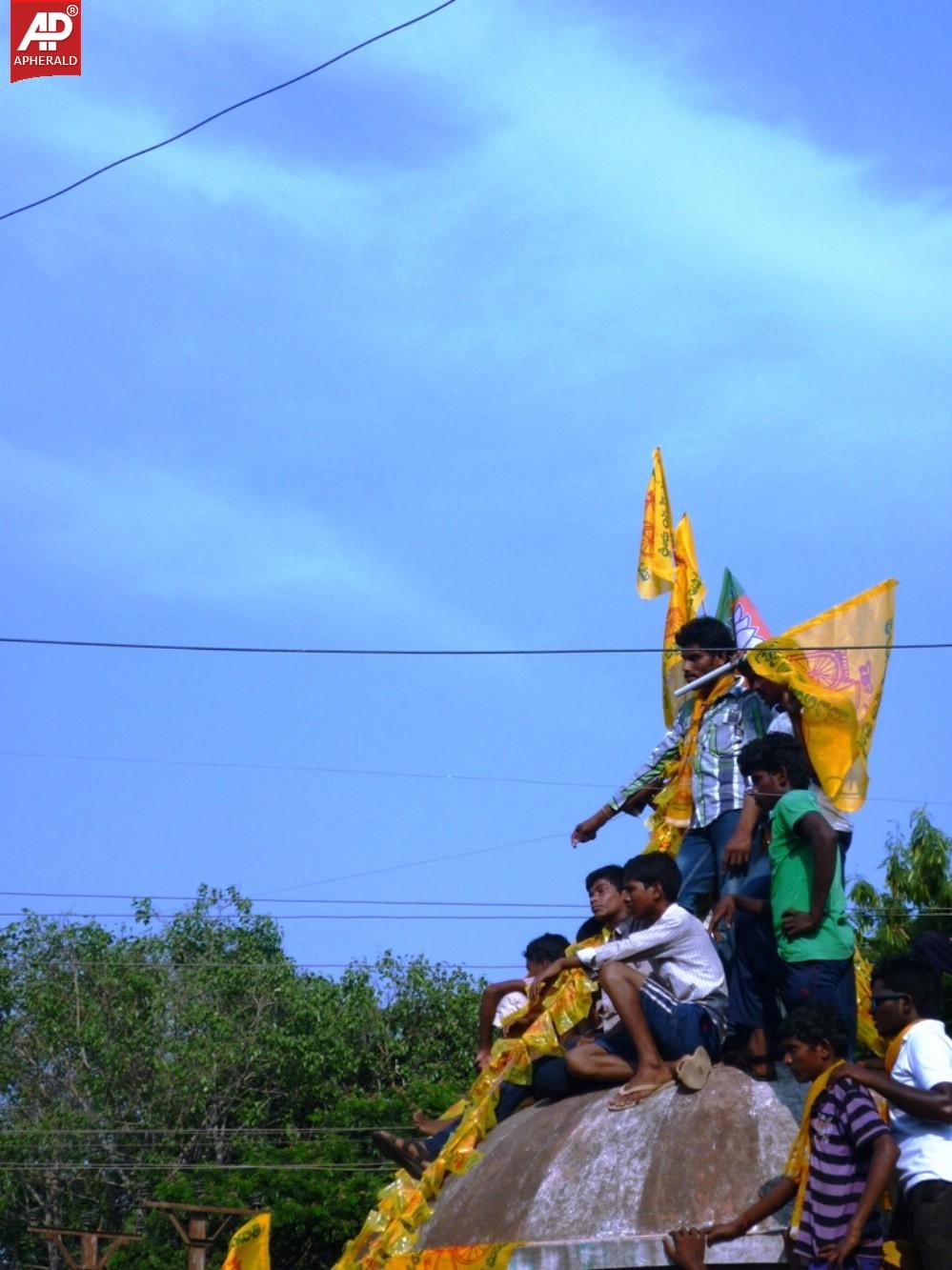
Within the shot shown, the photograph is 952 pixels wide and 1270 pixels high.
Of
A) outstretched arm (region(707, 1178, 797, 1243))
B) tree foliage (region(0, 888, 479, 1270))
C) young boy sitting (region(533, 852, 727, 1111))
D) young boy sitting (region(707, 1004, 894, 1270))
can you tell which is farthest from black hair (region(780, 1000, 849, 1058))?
tree foliage (region(0, 888, 479, 1270))

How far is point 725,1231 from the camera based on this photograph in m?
7.41

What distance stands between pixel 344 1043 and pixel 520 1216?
2821 cm

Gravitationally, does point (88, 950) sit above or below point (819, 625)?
above

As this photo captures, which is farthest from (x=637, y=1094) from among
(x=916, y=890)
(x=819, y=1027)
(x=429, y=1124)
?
(x=916, y=890)

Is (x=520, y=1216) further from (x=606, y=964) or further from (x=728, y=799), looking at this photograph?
(x=728, y=799)

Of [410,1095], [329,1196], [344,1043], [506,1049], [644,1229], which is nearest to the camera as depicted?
[644,1229]

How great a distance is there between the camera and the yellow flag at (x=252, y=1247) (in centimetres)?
952

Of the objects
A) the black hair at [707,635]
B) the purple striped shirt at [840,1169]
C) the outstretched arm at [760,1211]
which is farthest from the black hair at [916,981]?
the black hair at [707,635]

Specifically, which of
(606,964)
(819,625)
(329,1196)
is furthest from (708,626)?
(329,1196)

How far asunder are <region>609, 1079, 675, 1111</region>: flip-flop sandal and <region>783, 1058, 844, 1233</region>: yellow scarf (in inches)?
41.1

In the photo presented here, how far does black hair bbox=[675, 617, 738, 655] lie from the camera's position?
1012 centimetres

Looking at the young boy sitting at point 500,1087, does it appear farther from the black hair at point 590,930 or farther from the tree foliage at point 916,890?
the tree foliage at point 916,890

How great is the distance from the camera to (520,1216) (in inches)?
321

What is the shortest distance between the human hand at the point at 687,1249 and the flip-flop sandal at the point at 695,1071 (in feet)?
2.82
